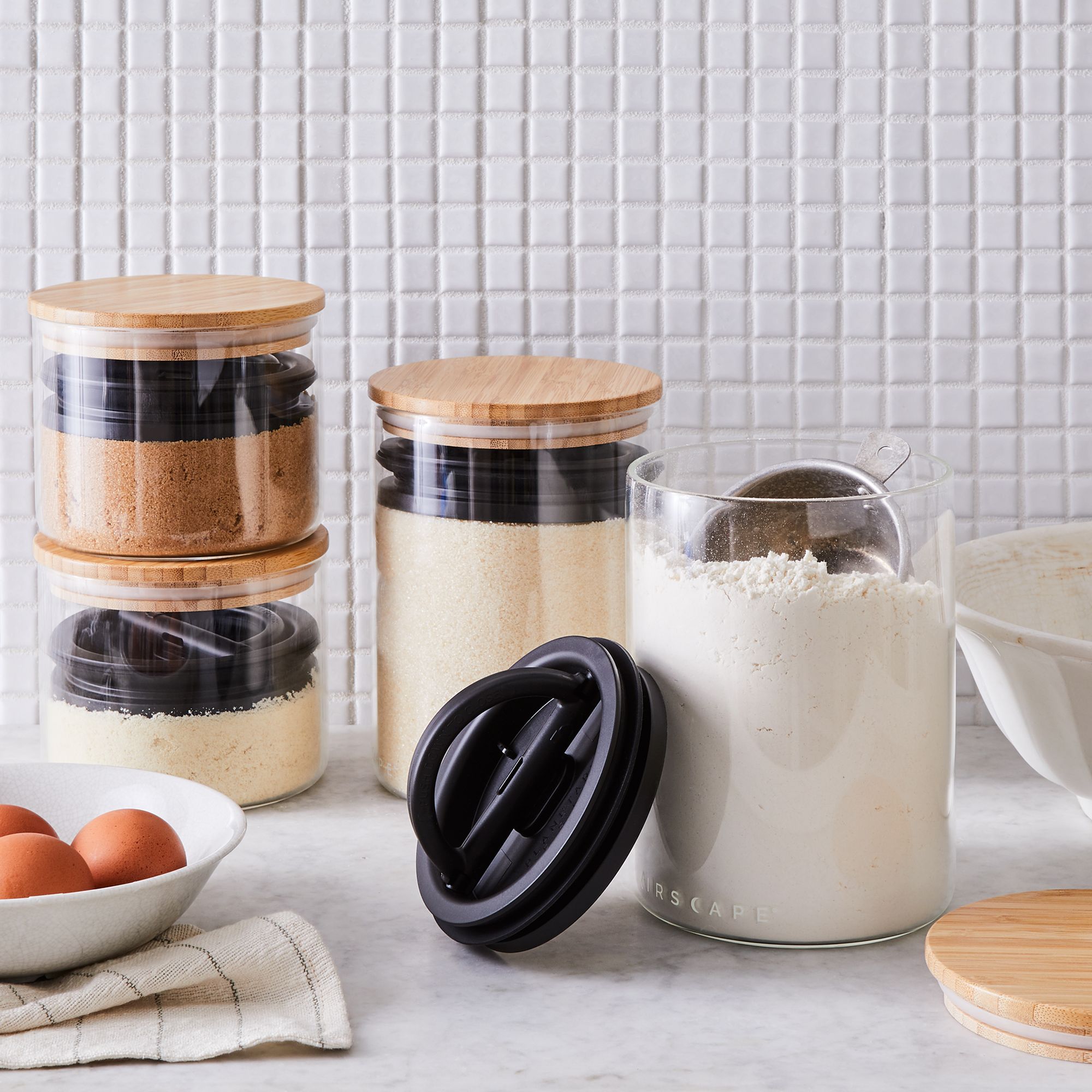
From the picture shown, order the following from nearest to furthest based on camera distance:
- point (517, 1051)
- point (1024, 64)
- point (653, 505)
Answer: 1. point (517, 1051)
2. point (653, 505)
3. point (1024, 64)

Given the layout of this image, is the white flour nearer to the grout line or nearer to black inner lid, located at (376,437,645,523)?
black inner lid, located at (376,437,645,523)

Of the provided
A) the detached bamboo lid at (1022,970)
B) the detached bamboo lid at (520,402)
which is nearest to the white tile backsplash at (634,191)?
the detached bamboo lid at (520,402)

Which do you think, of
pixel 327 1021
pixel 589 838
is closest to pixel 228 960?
pixel 327 1021

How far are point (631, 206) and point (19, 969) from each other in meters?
0.67

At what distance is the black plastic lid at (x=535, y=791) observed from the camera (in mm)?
677

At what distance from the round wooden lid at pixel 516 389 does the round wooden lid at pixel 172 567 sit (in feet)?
0.41

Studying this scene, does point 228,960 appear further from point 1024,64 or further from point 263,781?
point 1024,64

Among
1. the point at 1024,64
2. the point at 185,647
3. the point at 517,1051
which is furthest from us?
the point at 1024,64

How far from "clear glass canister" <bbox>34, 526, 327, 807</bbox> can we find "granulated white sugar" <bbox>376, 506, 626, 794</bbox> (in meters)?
0.08

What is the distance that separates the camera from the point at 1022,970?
2.07ft

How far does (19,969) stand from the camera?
0.65 meters

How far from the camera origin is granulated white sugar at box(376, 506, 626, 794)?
874 mm

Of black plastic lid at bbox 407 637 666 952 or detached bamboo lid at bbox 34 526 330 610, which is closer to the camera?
black plastic lid at bbox 407 637 666 952

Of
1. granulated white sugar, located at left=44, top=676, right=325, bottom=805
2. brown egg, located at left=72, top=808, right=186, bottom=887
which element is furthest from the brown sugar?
brown egg, located at left=72, top=808, right=186, bottom=887
